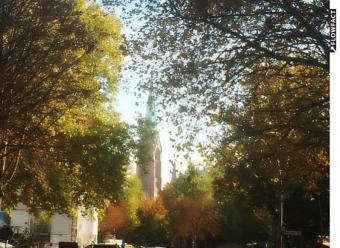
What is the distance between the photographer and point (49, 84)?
20578 mm

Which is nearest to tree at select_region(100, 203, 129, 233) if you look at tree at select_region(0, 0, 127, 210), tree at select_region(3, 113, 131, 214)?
tree at select_region(3, 113, 131, 214)

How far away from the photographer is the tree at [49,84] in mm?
17984

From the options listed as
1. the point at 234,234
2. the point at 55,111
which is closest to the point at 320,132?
the point at 55,111

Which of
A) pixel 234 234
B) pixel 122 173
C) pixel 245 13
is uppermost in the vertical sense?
pixel 245 13

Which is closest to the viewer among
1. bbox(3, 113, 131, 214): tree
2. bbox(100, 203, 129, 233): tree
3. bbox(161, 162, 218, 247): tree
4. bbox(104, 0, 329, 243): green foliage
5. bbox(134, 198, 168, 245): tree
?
bbox(104, 0, 329, 243): green foliage

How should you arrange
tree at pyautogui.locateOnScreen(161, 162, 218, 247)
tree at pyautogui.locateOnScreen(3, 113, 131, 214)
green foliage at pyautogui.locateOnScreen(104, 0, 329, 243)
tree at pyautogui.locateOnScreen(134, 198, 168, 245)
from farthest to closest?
tree at pyautogui.locateOnScreen(134, 198, 168, 245) → tree at pyautogui.locateOnScreen(161, 162, 218, 247) → tree at pyautogui.locateOnScreen(3, 113, 131, 214) → green foliage at pyautogui.locateOnScreen(104, 0, 329, 243)

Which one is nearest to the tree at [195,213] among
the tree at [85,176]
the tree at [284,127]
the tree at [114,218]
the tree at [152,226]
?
the tree at [114,218]

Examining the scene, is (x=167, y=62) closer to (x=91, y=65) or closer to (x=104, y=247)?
(x=91, y=65)

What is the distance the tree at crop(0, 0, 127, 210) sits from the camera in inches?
708

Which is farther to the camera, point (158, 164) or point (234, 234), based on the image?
point (158, 164)

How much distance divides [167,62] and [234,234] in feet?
181

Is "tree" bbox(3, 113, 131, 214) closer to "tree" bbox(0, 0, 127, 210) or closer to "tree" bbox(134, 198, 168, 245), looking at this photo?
"tree" bbox(0, 0, 127, 210)

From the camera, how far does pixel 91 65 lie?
25750mm

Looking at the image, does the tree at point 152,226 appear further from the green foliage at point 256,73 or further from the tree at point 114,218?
the green foliage at point 256,73
